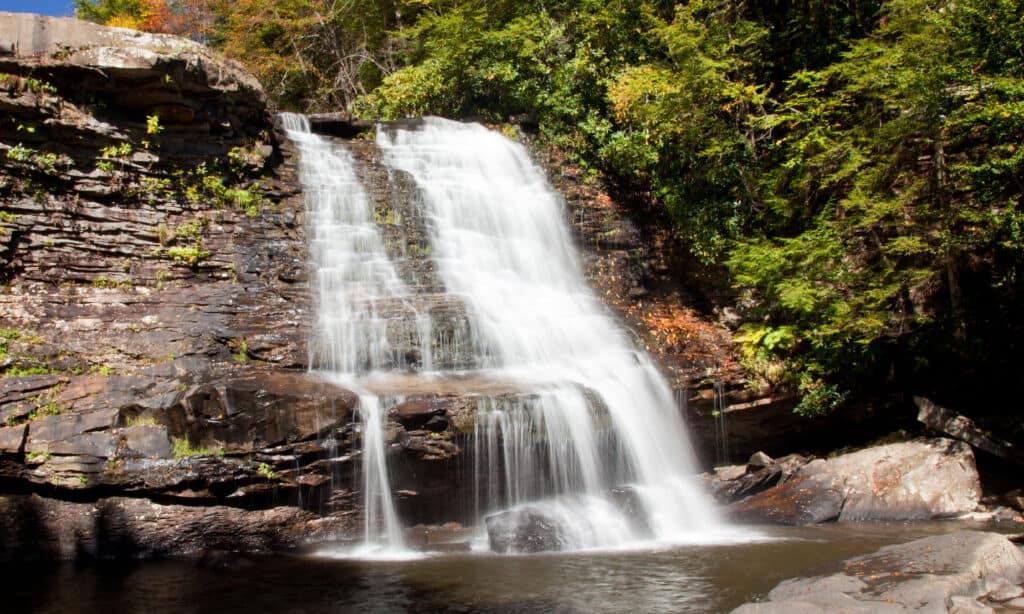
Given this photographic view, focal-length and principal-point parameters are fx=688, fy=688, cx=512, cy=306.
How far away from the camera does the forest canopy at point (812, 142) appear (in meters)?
9.93

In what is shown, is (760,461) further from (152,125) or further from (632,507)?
(152,125)

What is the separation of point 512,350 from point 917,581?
21.5 feet

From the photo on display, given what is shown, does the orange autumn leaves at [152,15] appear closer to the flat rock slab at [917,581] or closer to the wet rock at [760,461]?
the wet rock at [760,461]

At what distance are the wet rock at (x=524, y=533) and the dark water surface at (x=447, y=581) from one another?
264 millimetres

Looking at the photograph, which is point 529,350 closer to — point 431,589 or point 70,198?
point 431,589

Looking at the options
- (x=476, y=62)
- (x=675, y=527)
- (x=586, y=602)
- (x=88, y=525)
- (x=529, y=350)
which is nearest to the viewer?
(x=586, y=602)

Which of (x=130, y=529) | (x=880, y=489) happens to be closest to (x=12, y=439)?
(x=130, y=529)

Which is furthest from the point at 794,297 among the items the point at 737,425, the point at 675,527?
the point at 675,527

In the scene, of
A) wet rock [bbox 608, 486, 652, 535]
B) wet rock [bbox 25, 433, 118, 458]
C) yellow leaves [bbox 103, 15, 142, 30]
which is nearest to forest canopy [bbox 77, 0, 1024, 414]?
wet rock [bbox 608, 486, 652, 535]

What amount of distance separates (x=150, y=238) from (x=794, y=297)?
10.3 m

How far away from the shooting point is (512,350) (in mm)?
11180

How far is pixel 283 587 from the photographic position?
7035mm

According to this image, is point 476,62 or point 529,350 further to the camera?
point 476,62

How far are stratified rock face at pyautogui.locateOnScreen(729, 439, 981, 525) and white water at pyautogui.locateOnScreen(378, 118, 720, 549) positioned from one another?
3.51 feet
